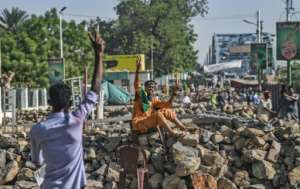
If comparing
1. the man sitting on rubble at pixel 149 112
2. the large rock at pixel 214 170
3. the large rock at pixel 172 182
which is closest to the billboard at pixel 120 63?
the man sitting on rubble at pixel 149 112

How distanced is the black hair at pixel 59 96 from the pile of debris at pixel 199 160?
21.0ft

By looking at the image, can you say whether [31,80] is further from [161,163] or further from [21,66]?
[161,163]

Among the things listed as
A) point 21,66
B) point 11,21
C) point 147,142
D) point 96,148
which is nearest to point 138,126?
point 147,142

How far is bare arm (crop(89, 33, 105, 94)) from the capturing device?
4.71 m

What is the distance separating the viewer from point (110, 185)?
459 inches

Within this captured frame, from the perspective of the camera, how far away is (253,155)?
1173 centimetres

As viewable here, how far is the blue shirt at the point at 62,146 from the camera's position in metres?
4.67

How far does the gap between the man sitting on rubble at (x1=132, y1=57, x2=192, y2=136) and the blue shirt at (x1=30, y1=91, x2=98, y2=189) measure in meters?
6.90

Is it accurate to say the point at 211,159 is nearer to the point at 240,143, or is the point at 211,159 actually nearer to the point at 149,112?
the point at 240,143

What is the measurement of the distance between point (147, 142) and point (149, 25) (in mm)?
69696

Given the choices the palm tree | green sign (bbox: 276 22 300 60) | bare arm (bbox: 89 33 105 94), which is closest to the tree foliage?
the palm tree

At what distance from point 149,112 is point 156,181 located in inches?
44.7

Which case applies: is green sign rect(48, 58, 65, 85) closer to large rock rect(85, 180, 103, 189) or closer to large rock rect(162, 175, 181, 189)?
large rock rect(85, 180, 103, 189)

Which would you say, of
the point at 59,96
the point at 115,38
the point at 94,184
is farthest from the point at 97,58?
the point at 115,38
